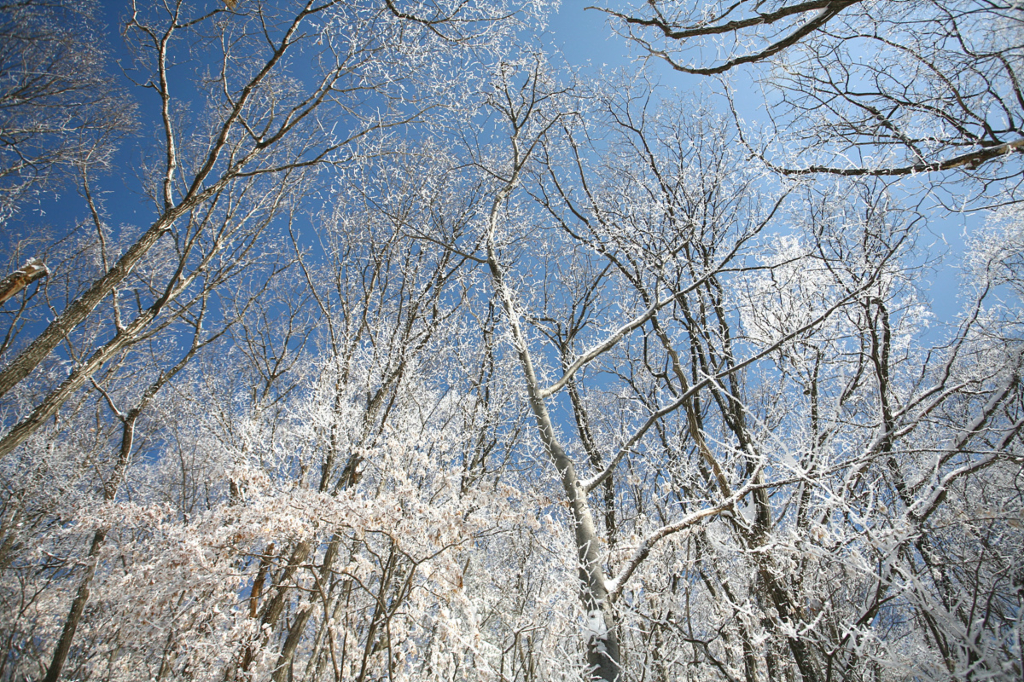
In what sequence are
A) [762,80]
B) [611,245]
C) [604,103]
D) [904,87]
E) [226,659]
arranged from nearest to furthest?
[904,87] < [762,80] < [226,659] < [611,245] < [604,103]

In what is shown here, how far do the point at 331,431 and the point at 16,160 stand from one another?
5.56 meters

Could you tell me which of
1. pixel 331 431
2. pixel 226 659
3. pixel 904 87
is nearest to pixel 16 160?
pixel 331 431

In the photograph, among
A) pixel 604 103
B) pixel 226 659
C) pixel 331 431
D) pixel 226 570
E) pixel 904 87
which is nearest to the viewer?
pixel 904 87

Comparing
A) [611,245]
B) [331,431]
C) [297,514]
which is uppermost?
[611,245]

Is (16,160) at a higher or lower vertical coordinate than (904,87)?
higher

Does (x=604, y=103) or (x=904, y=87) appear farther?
(x=604, y=103)

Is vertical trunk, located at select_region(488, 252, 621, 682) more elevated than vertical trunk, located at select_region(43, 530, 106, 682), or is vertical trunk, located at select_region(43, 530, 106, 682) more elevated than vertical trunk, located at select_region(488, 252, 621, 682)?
vertical trunk, located at select_region(488, 252, 621, 682)

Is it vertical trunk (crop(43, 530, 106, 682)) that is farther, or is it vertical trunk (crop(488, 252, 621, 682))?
vertical trunk (crop(43, 530, 106, 682))

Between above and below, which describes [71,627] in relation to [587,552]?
below

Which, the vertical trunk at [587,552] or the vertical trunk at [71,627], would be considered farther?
the vertical trunk at [71,627]

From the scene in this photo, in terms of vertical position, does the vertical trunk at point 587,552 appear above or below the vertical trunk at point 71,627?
above

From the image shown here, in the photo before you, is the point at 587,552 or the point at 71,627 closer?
the point at 587,552

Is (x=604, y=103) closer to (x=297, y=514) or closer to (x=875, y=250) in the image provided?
(x=875, y=250)

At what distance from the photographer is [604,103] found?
6734 millimetres
